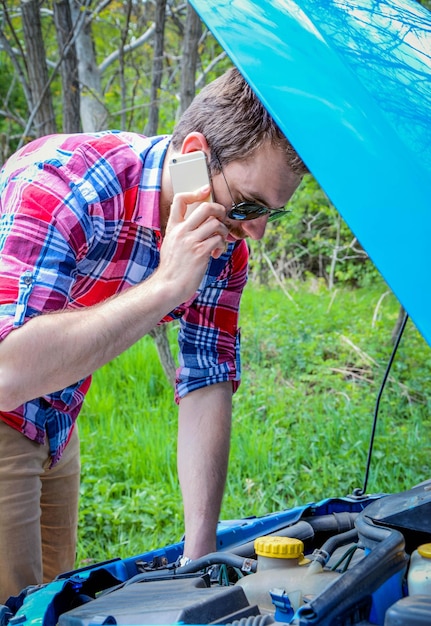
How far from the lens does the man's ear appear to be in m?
1.95

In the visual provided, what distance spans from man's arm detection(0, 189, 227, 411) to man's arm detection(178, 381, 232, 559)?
743 mm

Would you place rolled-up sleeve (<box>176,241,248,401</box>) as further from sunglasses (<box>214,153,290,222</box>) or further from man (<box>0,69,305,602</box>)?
sunglasses (<box>214,153,290,222</box>)

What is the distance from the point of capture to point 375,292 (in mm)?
9250

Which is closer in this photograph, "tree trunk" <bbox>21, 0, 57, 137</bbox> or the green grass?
the green grass

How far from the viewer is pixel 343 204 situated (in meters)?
1.27

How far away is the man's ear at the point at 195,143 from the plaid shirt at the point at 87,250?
12 centimetres

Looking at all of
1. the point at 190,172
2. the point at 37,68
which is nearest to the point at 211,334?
the point at 190,172

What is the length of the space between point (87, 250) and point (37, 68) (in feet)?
10.6

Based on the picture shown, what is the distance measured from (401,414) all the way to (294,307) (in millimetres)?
2883

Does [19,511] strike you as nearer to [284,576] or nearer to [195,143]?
[284,576]

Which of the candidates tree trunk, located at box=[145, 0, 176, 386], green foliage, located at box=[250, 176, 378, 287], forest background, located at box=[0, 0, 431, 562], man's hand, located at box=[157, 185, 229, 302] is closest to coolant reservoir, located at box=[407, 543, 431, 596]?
man's hand, located at box=[157, 185, 229, 302]

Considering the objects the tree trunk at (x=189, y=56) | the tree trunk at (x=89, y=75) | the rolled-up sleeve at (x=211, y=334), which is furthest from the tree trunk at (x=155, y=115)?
the rolled-up sleeve at (x=211, y=334)

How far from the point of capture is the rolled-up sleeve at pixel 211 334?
8.00ft

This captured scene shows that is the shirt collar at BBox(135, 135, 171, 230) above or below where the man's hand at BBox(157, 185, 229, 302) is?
above
